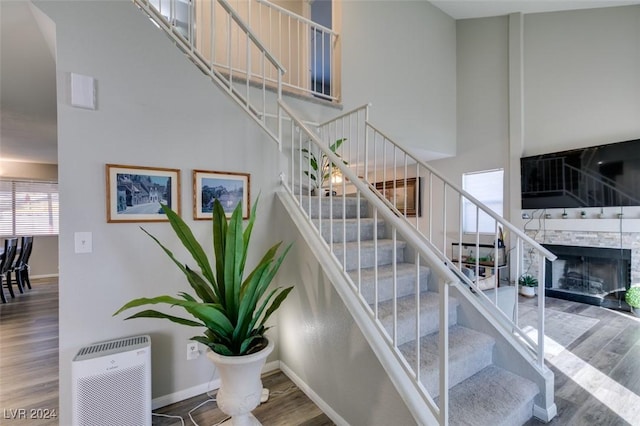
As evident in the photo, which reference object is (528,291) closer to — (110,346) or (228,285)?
(228,285)

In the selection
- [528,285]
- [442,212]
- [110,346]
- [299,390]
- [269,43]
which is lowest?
[299,390]

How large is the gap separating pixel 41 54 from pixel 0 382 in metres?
2.43

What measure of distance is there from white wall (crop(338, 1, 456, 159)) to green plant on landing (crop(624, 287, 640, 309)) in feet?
9.95

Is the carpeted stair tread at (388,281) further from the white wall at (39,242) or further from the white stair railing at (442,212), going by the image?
the white wall at (39,242)

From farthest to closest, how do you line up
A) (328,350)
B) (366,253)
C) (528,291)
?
(528,291)
(366,253)
(328,350)

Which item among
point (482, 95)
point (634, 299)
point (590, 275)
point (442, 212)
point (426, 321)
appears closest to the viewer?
point (426, 321)

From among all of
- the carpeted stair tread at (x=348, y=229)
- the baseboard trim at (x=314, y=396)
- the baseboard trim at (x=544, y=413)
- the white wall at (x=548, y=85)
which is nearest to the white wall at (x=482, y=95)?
the white wall at (x=548, y=85)

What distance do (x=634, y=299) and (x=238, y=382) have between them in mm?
4748

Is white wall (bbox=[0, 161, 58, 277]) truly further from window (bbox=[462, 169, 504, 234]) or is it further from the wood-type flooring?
window (bbox=[462, 169, 504, 234])

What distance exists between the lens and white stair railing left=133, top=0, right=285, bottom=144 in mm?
2164

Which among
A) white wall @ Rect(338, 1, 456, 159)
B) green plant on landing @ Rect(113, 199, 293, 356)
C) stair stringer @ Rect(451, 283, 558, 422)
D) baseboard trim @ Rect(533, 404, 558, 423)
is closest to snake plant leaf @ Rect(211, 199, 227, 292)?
green plant on landing @ Rect(113, 199, 293, 356)

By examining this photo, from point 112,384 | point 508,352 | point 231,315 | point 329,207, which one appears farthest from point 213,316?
point 508,352

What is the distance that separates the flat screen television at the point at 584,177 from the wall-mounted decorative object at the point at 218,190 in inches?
176

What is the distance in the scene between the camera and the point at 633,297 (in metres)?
3.58
